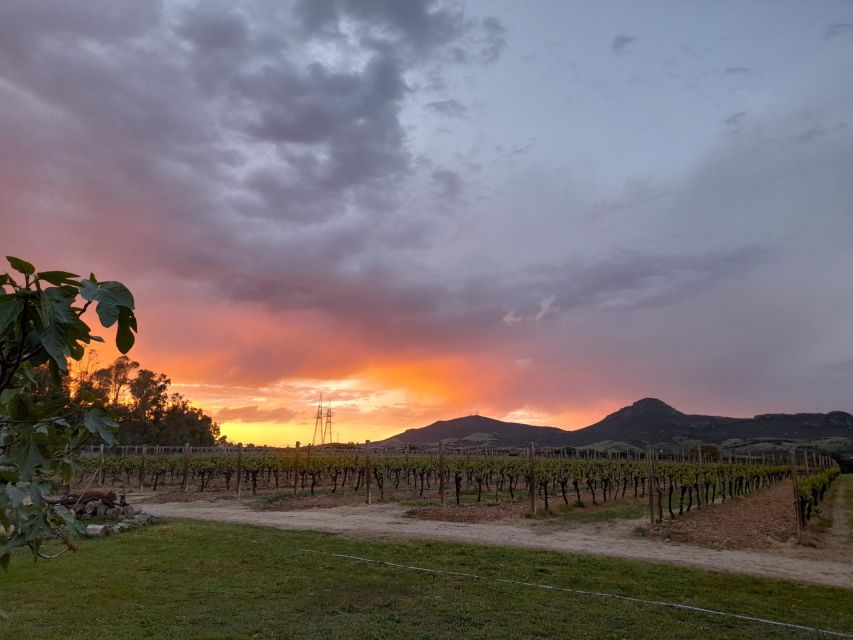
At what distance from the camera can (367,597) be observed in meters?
7.99

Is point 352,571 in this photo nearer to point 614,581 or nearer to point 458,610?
point 458,610

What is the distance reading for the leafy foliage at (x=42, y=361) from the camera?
1571 mm

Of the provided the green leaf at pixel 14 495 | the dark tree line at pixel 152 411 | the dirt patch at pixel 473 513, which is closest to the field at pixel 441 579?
the dirt patch at pixel 473 513

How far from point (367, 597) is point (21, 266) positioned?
7.61 metres

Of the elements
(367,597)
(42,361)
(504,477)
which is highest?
(42,361)

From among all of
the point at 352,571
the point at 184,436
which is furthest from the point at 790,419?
the point at 352,571

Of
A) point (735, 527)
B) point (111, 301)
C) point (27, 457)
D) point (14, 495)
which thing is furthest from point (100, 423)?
point (735, 527)

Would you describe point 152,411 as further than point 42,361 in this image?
Yes

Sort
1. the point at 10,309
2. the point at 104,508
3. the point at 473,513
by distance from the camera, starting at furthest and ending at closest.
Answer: the point at 473,513
the point at 104,508
the point at 10,309

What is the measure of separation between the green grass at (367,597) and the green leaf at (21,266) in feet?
19.5

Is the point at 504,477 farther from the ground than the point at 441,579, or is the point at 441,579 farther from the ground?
the point at 504,477

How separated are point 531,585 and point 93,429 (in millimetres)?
8353

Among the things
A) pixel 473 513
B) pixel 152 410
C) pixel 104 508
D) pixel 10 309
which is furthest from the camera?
pixel 152 410

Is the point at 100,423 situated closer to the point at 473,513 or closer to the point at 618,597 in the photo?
the point at 618,597
